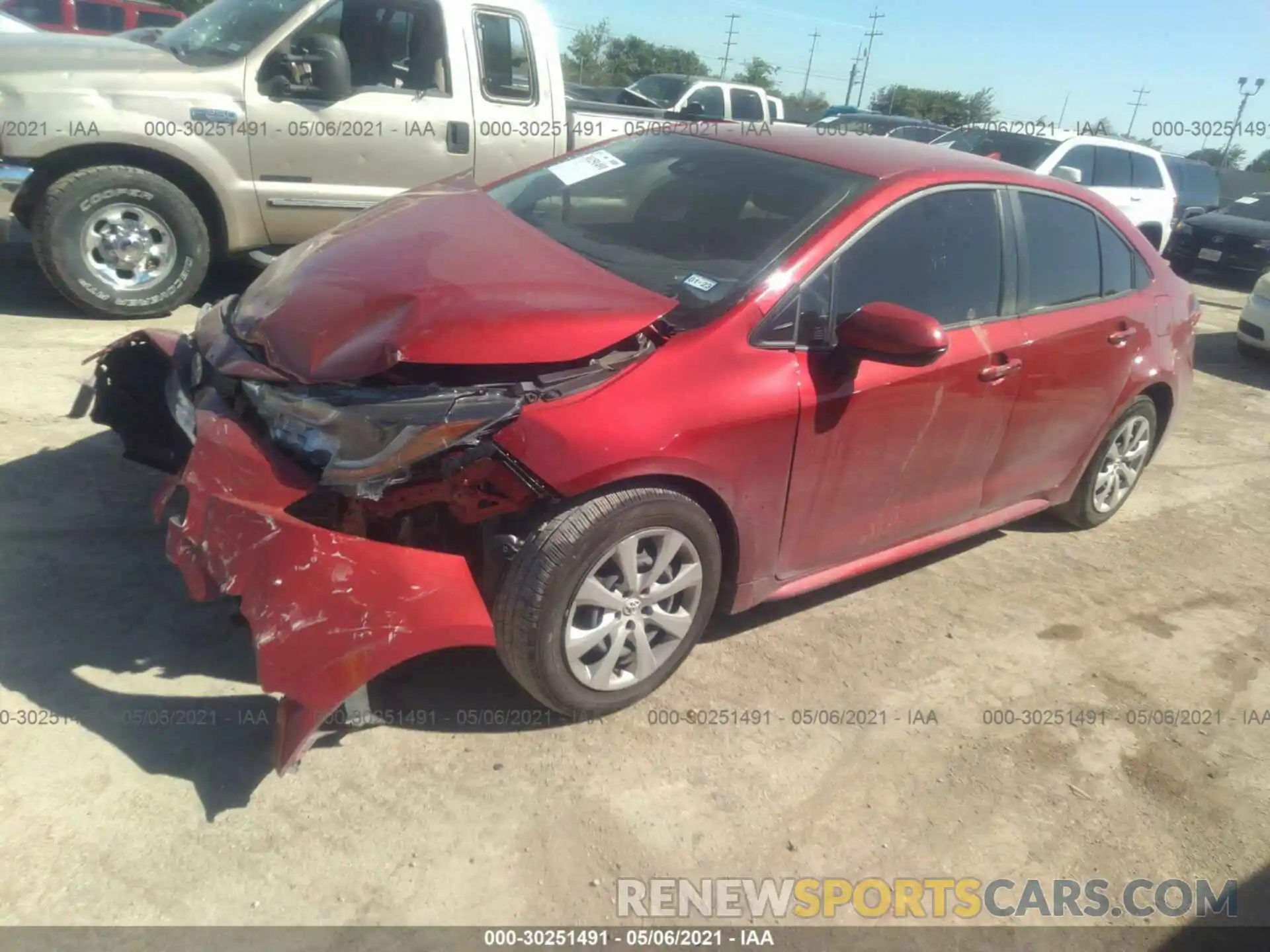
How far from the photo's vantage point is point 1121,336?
419cm

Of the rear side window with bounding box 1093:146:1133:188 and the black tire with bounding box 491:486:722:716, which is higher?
the rear side window with bounding box 1093:146:1133:188

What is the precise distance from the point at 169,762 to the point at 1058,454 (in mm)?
3612

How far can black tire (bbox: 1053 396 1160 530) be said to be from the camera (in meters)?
4.50

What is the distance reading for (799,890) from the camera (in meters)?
2.56

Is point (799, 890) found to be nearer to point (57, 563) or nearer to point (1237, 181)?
point (57, 563)

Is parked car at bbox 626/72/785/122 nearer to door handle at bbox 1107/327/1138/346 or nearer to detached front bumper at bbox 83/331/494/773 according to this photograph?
door handle at bbox 1107/327/1138/346

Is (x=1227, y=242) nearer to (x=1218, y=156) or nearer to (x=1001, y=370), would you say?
(x=1001, y=370)

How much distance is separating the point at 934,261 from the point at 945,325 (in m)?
0.23

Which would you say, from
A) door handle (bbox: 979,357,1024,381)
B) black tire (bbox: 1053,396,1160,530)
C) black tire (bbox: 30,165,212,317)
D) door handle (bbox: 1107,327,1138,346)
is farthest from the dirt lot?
black tire (bbox: 30,165,212,317)

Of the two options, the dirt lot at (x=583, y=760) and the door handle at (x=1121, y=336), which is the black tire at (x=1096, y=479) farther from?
the dirt lot at (x=583, y=760)

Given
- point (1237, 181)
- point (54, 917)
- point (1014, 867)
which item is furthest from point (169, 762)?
point (1237, 181)

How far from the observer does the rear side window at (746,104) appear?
14.9m

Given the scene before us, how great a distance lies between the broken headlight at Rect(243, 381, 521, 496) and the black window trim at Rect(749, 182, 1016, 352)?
2.82 feet

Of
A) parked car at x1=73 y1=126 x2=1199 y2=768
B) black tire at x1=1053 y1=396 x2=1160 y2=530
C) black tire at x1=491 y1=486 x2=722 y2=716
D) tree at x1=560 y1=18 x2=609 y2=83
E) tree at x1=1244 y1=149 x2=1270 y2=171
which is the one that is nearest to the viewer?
parked car at x1=73 y1=126 x2=1199 y2=768
